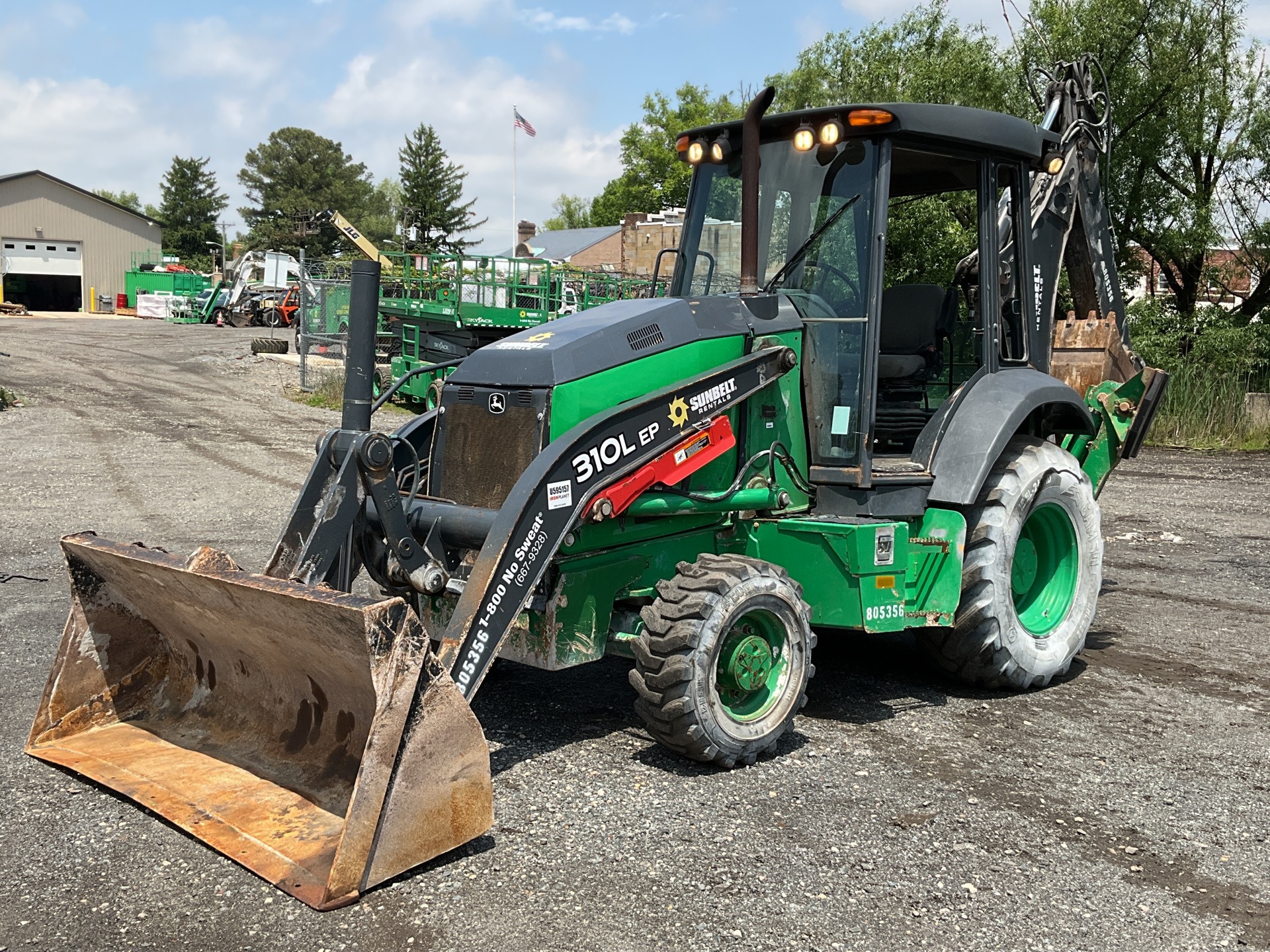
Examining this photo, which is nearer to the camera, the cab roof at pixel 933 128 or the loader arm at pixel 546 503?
the loader arm at pixel 546 503

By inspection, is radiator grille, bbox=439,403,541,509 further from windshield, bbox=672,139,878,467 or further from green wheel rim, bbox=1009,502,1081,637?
green wheel rim, bbox=1009,502,1081,637

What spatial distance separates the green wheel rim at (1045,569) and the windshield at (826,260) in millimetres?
1541

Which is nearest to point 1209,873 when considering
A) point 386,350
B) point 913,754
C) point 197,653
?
point 913,754

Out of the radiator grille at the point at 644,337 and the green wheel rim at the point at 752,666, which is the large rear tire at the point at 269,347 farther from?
the green wheel rim at the point at 752,666

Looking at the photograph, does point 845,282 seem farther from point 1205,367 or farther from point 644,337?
point 1205,367

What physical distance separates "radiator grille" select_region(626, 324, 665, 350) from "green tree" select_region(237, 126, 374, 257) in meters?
84.3

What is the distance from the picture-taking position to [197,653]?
17.2ft

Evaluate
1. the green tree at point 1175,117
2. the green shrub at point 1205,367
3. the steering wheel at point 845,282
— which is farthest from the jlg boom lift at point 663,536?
the green tree at point 1175,117

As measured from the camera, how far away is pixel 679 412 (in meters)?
5.16

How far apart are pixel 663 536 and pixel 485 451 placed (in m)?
0.89

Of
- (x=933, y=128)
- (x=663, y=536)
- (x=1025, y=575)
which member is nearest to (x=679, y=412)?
(x=663, y=536)

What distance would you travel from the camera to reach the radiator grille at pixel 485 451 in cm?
509

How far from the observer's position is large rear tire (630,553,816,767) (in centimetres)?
471

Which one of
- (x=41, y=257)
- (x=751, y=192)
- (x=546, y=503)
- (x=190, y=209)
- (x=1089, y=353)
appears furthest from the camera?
(x=190, y=209)
